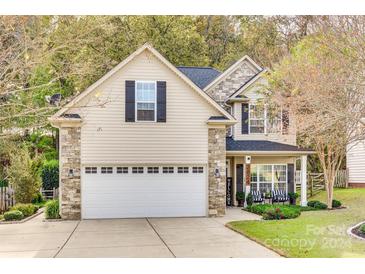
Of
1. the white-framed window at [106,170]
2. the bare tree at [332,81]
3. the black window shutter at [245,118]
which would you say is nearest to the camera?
the bare tree at [332,81]

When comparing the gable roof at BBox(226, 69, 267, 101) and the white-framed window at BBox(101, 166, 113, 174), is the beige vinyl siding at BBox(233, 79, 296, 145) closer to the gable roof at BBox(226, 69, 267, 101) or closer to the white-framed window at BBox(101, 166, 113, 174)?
the gable roof at BBox(226, 69, 267, 101)

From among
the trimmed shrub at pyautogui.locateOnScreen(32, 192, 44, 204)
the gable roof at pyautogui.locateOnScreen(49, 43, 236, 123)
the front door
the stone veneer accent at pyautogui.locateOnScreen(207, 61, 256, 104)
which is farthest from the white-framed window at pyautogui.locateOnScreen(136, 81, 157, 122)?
the trimmed shrub at pyautogui.locateOnScreen(32, 192, 44, 204)

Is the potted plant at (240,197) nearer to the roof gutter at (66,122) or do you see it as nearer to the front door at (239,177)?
the front door at (239,177)

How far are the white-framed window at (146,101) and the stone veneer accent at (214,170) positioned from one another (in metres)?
1.58

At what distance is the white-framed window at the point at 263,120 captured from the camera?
45.8ft

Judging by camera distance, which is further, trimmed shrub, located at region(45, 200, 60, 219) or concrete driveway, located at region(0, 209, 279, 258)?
trimmed shrub, located at region(45, 200, 60, 219)

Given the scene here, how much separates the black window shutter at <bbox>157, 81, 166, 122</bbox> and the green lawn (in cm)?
324

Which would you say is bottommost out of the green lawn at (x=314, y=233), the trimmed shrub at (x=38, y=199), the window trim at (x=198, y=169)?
the trimmed shrub at (x=38, y=199)

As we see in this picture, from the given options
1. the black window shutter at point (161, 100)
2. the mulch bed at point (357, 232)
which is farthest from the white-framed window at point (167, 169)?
the mulch bed at point (357, 232)

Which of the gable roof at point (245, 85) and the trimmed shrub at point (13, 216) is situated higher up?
the gable roof at point (245, 85)

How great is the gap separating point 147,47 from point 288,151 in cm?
520

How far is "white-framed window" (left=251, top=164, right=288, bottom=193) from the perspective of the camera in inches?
562

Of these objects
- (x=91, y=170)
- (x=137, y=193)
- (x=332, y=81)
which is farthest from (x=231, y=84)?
(x=332, y=81)

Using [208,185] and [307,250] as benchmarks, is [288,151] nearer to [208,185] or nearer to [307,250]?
[208,185]
